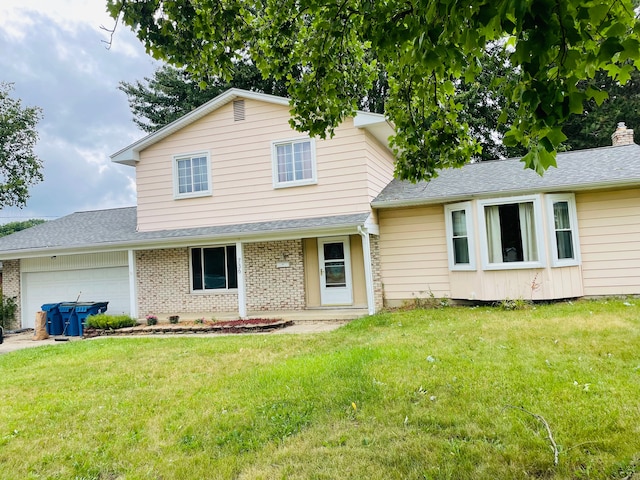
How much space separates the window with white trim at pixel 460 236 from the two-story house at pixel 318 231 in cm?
4

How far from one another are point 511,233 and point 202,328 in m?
8.12

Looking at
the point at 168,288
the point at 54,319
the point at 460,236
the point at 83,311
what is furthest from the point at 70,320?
the point at 460,236

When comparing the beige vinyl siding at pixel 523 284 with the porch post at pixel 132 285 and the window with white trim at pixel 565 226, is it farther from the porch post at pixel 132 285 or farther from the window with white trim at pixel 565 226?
the porch post at pixel 132 285

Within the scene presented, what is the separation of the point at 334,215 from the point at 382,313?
9.66 feet

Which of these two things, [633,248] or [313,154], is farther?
[313,154]

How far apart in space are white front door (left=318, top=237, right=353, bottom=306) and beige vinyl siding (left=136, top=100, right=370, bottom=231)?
1076mm

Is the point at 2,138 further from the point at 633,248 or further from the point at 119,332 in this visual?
the point at 633,248

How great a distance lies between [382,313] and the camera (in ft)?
35.5

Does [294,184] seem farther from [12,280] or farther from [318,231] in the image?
[12,280]

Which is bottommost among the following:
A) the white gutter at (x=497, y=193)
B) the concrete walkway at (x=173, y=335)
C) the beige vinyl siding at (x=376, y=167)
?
the concrete walkway at (x=173, y=335)

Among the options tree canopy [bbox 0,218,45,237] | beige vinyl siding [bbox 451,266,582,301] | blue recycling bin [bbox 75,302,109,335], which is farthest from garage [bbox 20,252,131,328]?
tree canopy [bbox 0,218,45,237]

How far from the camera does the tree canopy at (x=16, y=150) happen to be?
18891 millimetres

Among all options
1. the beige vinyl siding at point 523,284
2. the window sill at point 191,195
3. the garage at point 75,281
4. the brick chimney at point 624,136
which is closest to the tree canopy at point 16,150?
the garage at point 75,281

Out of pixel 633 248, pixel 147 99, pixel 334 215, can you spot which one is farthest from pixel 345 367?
pixel 147 99
